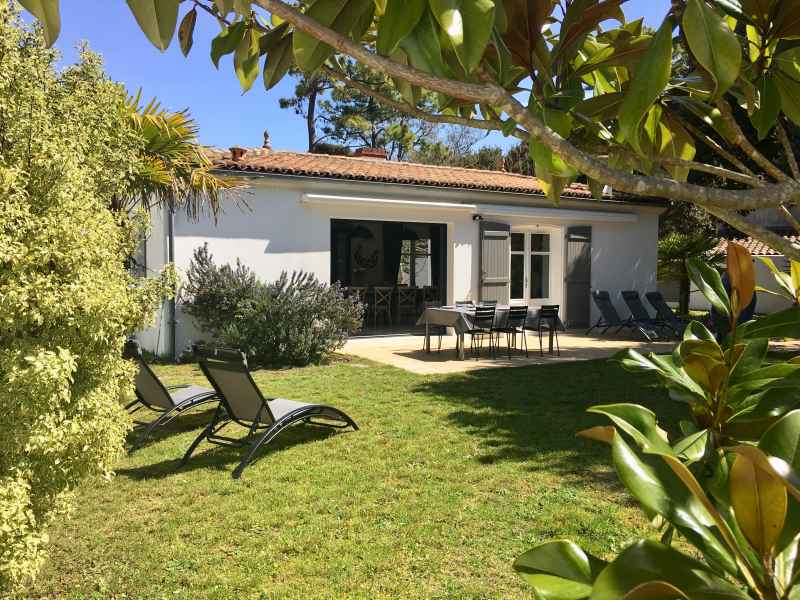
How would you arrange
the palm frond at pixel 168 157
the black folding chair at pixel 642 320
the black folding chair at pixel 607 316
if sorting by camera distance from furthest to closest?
the black folding chair at pixel 607 316 < the black folding chair at pixel 642 320 < the palm frond at pixel 168 157

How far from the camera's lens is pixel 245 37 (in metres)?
2.07

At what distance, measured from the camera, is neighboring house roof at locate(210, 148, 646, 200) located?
41.0 feet

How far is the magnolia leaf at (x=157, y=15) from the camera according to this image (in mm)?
1178

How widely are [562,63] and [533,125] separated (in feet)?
2.05

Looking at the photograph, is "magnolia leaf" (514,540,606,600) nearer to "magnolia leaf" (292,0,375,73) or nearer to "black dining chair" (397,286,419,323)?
"magnolia leaf" (292,0,375,73)

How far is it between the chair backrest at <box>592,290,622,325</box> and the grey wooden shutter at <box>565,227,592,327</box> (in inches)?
35.2

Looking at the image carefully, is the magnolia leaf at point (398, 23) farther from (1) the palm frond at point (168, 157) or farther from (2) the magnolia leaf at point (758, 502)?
(1) the palm frond at point (168, 157)

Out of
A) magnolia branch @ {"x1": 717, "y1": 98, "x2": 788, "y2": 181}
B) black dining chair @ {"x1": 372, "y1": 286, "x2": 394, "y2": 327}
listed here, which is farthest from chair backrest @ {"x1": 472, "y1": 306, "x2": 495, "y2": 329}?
magnolia branch @ {"x1": 717, "y1": 98, "x2": 788, "y2": 181}

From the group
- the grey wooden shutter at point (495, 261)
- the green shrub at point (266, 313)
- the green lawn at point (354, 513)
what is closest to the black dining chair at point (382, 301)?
the grey wooden shutter at point (495, 261)

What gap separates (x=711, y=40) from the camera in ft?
3.71

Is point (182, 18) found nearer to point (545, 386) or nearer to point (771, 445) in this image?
point (771, 445)

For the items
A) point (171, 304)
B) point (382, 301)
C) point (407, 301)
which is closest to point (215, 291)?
point (171, 304)

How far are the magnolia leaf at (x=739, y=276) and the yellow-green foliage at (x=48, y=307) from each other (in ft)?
8.81

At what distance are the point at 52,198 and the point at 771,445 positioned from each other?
3.17 m
